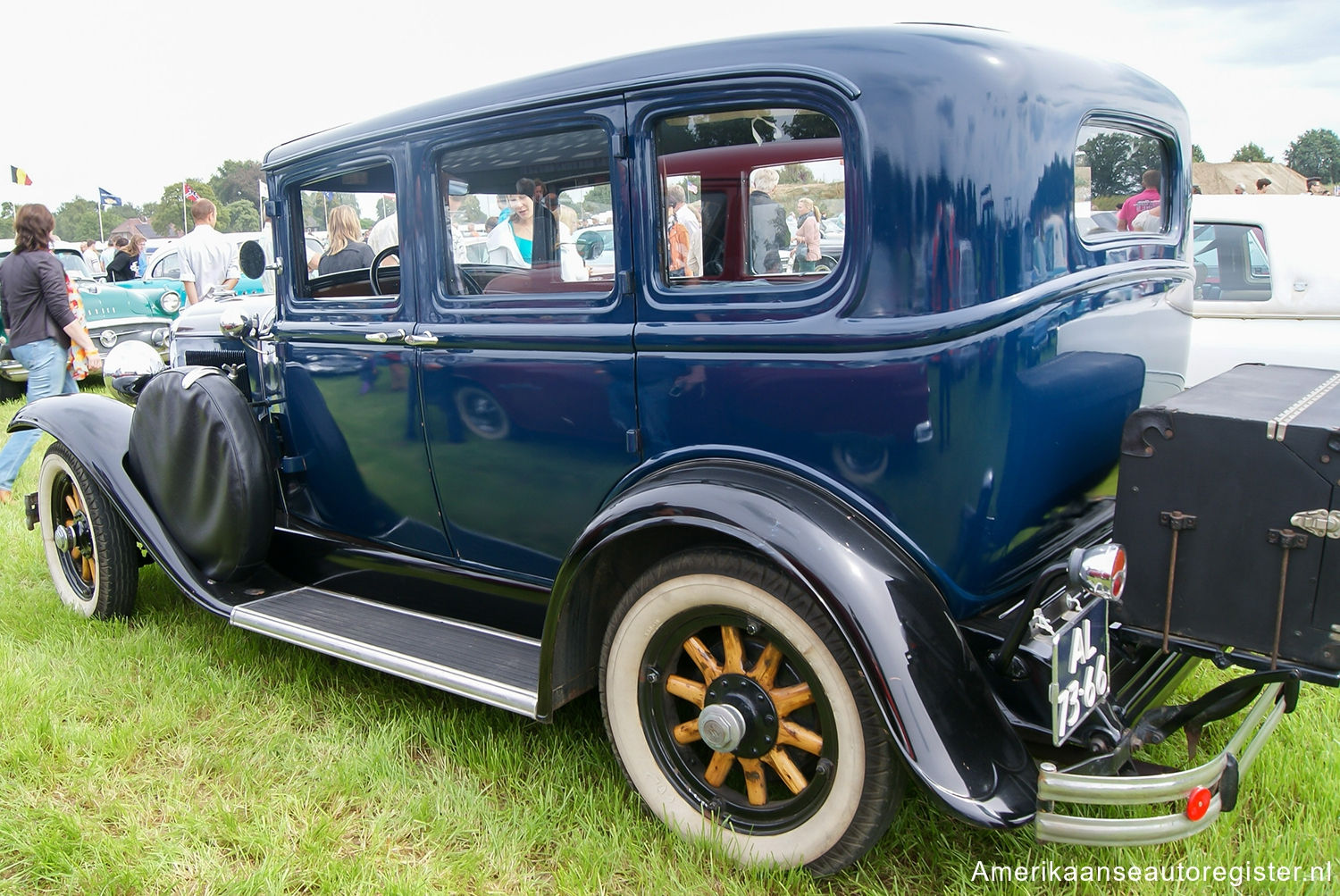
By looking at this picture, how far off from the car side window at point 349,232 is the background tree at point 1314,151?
67.1 meters

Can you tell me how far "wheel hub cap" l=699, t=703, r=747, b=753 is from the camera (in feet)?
7.10

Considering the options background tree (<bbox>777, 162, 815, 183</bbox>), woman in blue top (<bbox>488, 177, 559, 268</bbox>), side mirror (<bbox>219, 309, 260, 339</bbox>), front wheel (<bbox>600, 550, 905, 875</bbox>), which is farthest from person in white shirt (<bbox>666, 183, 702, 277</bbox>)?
side mirror (<bbox>219, 309, 260, 339</bbox>)

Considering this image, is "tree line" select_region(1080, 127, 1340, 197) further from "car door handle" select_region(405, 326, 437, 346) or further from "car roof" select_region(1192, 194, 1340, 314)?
"car roof" select_region(1192, 194, 1340, 314)

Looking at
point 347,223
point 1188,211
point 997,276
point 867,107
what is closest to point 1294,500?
point 997,276

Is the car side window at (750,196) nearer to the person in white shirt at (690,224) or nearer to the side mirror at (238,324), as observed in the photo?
the person in white shirt at (690,224)

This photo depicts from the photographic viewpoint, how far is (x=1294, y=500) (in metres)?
1.81

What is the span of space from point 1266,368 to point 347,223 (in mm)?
2879

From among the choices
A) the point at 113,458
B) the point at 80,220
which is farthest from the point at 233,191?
the point at 113,458

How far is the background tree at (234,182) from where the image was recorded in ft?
206

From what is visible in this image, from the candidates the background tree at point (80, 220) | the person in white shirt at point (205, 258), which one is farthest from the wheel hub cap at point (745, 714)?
the background tree at point (80, 220)

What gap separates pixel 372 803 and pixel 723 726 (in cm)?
106

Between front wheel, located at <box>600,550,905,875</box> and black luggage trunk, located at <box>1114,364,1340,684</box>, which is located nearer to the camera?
black luggage trunk, located at <box>1114,364,1340,684</box>

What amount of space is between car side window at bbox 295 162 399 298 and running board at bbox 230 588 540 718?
1.05 metres

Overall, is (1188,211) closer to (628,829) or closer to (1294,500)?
(1294,500)
